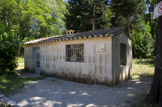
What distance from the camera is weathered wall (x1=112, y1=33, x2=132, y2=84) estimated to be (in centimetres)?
576

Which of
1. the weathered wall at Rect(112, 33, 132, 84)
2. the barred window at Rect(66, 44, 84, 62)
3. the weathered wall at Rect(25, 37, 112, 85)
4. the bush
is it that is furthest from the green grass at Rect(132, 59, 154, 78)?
the bush

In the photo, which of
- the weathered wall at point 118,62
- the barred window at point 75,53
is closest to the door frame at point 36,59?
the barred window at point 75,53

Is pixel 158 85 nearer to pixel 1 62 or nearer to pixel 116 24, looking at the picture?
pixel 1 62

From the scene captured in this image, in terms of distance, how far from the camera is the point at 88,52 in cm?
625

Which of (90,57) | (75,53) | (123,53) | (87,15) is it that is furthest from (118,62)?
(87,15)

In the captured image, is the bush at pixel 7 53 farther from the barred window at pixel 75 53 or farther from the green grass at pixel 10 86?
the barred window at pixel 75 53

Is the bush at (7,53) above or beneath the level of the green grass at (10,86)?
above

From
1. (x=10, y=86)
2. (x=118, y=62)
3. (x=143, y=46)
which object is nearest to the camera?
(x=10, y=86)

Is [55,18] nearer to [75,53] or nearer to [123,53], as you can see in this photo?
[75,53]

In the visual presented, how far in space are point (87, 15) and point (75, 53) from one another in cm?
920

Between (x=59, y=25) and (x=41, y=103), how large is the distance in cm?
2372

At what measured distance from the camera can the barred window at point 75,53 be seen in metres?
6.68

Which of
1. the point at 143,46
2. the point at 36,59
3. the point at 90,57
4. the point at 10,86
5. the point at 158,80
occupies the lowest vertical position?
the point at 10,86

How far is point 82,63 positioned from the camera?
650 cm
